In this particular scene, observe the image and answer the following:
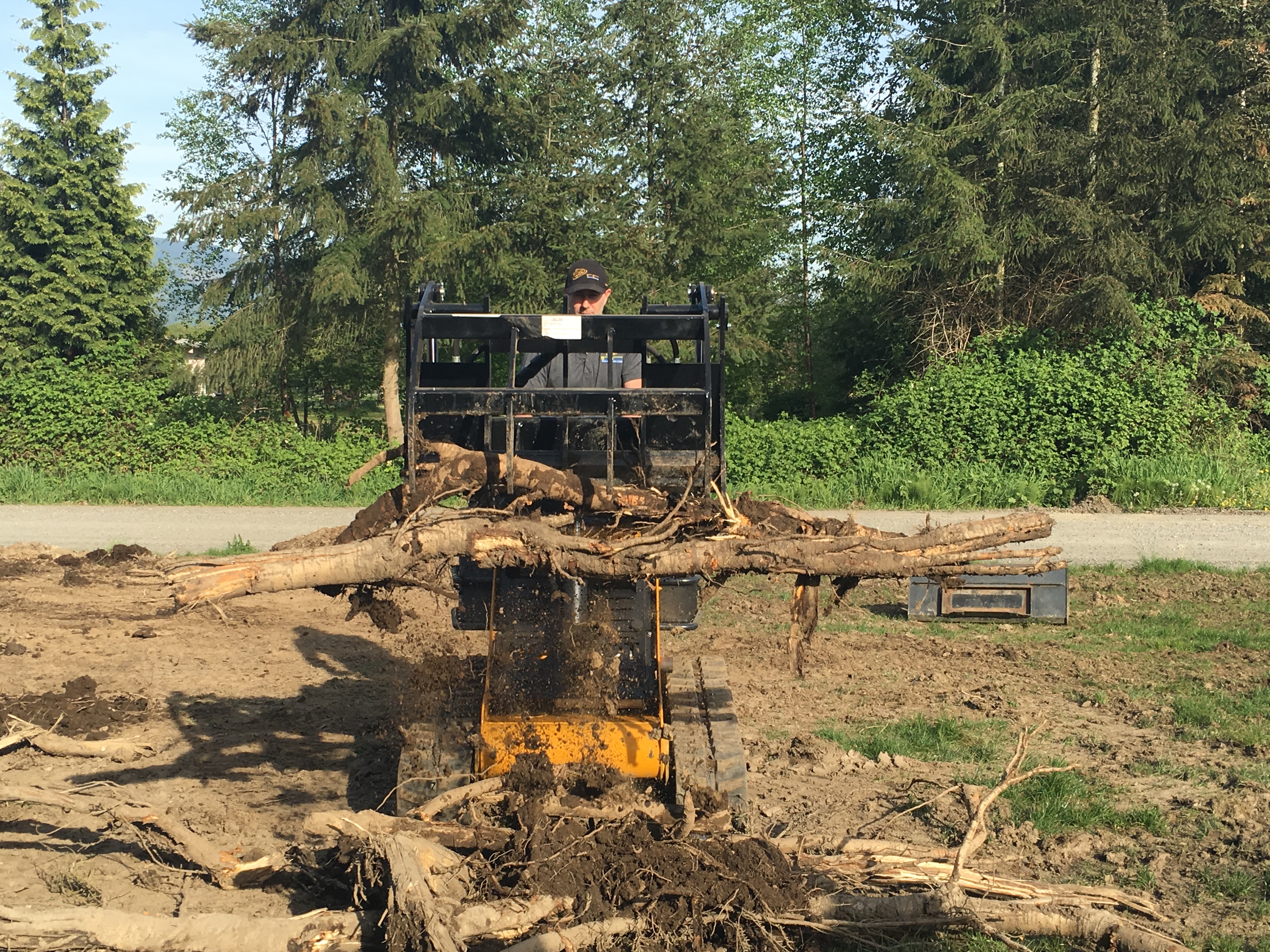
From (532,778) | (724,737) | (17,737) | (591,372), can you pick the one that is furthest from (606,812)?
(17,737)

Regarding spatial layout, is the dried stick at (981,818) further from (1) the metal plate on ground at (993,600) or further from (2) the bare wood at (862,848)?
(1) the metal plate on ground at (993,600)

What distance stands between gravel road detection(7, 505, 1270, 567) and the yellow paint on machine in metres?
9.80

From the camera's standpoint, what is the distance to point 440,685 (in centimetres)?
609

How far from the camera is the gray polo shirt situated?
6363 mm

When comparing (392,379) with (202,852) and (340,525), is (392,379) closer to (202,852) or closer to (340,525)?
(340,525)

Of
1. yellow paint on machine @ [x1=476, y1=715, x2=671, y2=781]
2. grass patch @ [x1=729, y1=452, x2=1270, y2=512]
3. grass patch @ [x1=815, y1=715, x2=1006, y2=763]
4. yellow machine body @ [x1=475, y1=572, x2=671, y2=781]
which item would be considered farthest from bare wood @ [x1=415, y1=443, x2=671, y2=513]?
grass patch @ [x1=729, y1=452, x2=1270, y2=512]

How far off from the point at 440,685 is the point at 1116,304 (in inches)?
707

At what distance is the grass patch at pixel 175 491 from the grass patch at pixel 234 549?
16.6ft

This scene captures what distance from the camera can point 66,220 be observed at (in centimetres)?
2497

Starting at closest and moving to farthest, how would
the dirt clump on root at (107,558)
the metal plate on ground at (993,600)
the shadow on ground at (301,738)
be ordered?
the shadow on ground at (301,738)
the metal plate on ground at (993,600)
the dirt clump on root at (107,558)

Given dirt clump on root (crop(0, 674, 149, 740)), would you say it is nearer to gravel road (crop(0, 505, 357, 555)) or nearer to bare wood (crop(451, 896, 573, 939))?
bare wood (crop(451, 896, 573, 939))

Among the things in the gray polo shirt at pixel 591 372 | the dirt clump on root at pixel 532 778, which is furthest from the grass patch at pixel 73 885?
the gray polo shirt at pixel 591 372

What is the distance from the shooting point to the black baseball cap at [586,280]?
23.0 ft

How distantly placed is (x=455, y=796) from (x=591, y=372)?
2.55 metres
